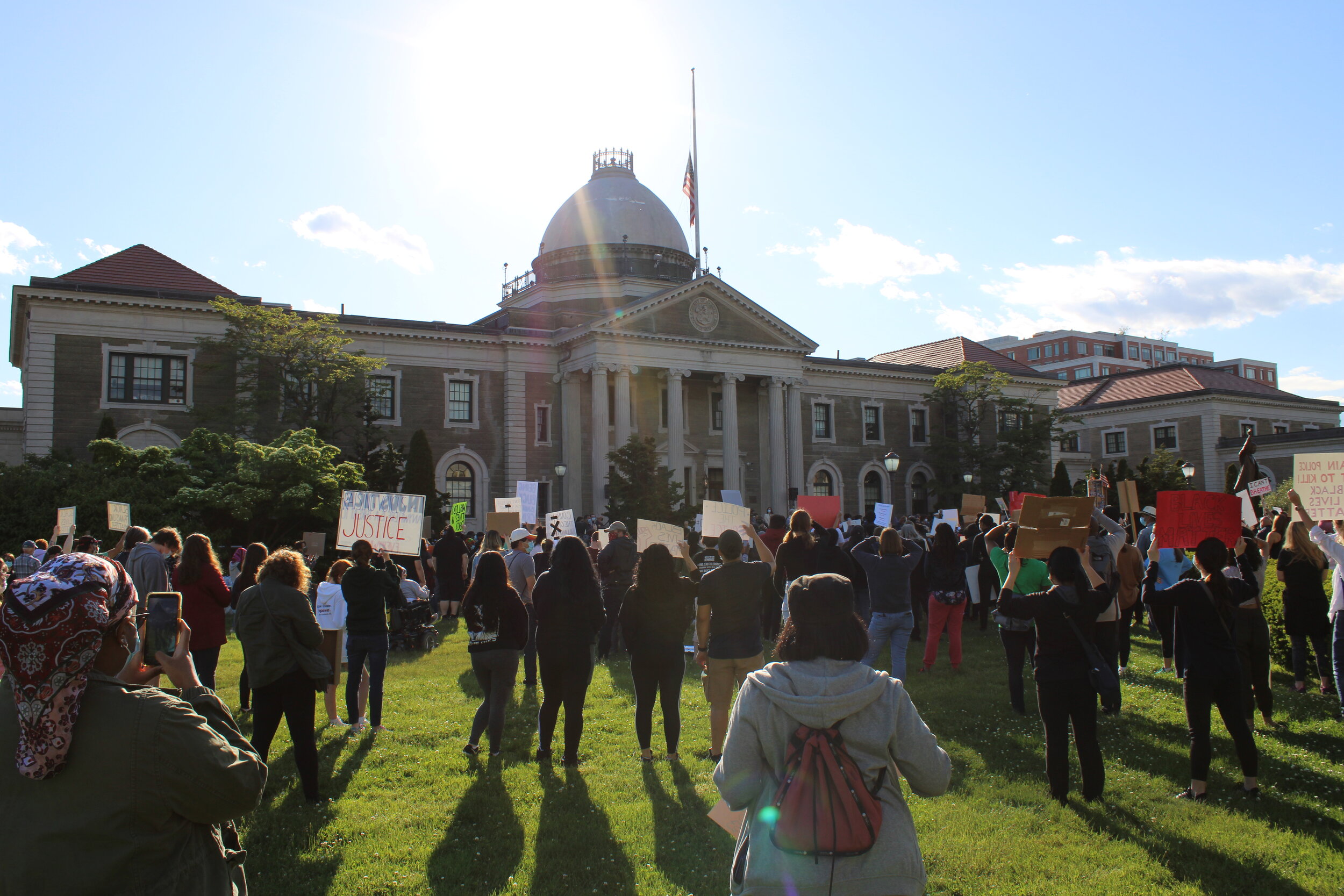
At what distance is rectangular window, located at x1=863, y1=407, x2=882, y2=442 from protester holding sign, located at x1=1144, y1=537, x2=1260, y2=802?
4568 cm

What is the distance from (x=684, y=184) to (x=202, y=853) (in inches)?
1873

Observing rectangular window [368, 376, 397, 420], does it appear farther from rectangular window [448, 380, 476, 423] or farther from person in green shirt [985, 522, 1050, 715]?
person in green shirt [985, 522, 1050, 715]

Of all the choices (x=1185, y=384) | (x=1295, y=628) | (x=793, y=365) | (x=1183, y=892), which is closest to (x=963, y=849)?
(x=1183, y=892)

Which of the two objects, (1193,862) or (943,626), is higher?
(943,626)

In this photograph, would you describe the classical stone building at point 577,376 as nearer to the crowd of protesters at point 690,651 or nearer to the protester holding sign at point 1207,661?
the crowd of protesters at point 690,651

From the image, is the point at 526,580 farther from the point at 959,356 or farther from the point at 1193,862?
the point at 959,356

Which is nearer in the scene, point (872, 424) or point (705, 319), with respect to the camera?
point (705, 319)

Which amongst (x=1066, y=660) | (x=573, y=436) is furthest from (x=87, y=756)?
(x=573, y=436)

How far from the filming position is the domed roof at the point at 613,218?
5000cm

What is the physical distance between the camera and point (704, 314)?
146ft


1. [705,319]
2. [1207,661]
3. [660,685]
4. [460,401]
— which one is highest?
[705,319]

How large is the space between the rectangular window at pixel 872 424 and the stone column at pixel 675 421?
1372 centimetres

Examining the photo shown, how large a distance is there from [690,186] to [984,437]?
23078mm

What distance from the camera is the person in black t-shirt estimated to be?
26.6 ft
